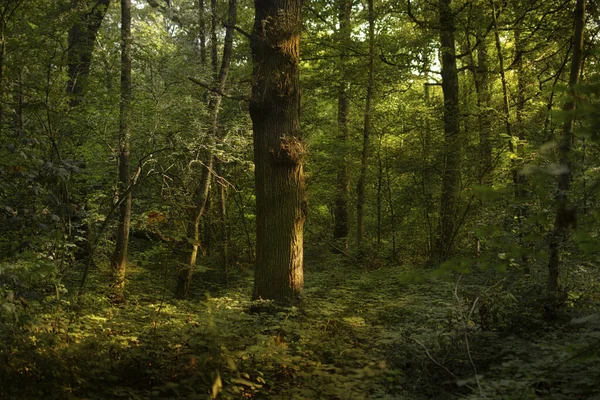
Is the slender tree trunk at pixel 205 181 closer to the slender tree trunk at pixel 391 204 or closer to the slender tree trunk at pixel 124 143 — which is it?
the slender tree trunk at pixel 124 143

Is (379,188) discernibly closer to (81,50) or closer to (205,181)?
(205,181)

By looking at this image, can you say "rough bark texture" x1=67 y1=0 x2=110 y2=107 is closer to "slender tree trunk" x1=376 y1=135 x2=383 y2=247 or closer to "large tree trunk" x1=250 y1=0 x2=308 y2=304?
"large tree trunk" x1=250 y1=0 x2=308 y2=304

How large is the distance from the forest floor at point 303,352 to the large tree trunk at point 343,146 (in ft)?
21.6

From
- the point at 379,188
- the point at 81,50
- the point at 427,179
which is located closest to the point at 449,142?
the point at 427,179

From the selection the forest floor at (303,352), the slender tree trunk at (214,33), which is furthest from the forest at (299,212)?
the slender tree trunk at (214,33)

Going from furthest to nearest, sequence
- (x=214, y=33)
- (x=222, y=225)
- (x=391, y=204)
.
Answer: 1. (x=391, y=204)
2. (x=222, y=225)
3. (x=214, y=33)

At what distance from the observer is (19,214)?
4734 millimetres

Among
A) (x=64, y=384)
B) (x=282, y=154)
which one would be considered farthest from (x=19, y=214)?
(x=282, y=154)

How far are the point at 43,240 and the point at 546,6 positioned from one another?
903 cm

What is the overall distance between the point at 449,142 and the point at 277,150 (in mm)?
5506

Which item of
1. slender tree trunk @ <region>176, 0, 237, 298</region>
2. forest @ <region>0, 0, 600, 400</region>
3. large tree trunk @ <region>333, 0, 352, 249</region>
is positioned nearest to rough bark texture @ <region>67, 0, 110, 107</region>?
forest @ <region>0, 0, 600, 400</region>

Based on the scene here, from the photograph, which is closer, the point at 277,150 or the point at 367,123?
the point at 277,150

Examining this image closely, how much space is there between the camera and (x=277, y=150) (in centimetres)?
591

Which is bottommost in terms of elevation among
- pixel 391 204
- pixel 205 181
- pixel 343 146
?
pixel 391 204
